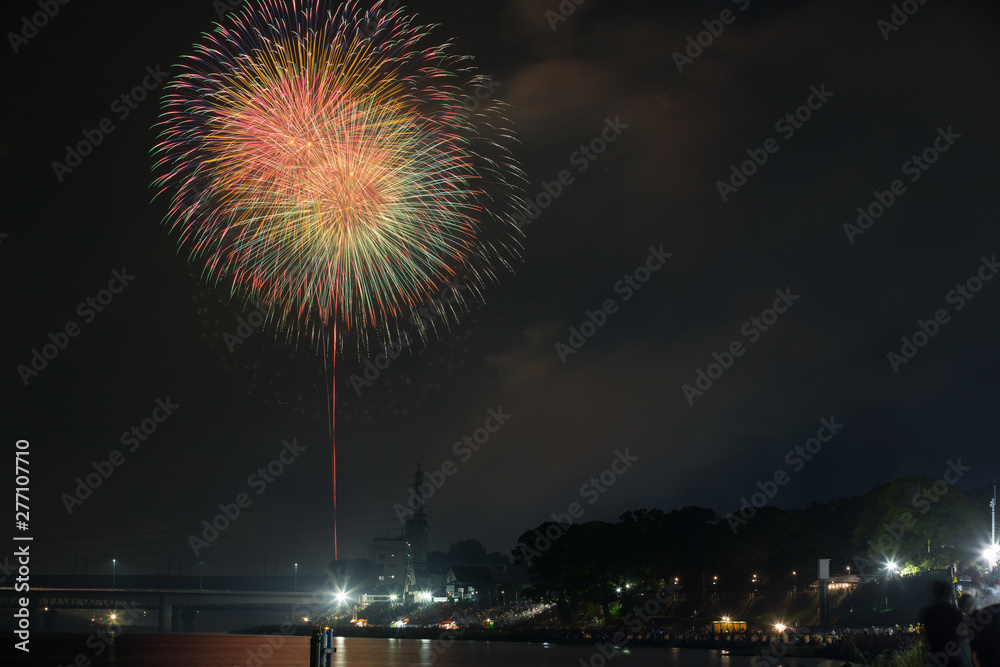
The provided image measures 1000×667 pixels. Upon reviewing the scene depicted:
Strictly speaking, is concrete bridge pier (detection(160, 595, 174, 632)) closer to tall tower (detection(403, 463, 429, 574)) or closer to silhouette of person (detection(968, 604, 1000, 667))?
tall tower (detection(403, 463, 429, 574))

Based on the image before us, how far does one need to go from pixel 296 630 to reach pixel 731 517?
73.3m

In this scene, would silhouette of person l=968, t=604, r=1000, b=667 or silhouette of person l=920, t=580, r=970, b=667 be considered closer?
silhouette of person l=968, t=604, r=1000, b=667

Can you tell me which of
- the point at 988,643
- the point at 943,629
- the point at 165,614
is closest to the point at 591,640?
the point at 943,629

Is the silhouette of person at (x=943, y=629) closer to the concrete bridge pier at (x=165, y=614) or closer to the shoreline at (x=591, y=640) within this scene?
the shoreline at (x=591, y=640)

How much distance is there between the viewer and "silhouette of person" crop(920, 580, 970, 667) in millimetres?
13516

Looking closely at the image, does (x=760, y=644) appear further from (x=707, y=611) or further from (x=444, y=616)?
(x=444, y=616)

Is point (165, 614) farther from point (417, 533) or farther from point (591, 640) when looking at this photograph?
point (591, 640)

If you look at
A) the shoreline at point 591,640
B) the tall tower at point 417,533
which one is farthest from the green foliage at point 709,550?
the tall tower at point 417,533

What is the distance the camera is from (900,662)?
3136cm

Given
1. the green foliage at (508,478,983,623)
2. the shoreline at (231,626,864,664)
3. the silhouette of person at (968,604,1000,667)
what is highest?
the green foliage at (508,478,983,623)

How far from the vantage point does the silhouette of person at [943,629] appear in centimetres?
1352

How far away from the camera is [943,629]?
44.7ft

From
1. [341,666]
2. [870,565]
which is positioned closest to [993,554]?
[341,666]

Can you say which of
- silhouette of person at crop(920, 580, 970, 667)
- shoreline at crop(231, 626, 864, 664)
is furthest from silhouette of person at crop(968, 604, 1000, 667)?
shoreline at crop(231, 626, 864, 664)
